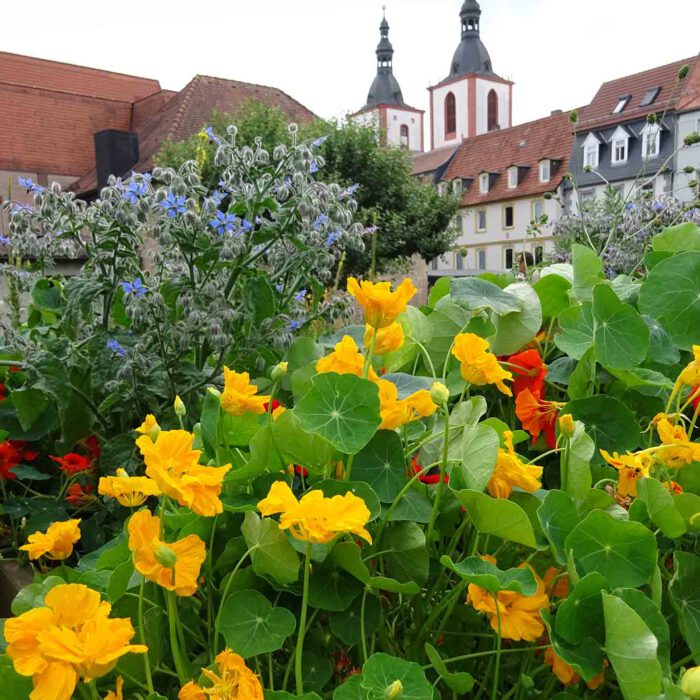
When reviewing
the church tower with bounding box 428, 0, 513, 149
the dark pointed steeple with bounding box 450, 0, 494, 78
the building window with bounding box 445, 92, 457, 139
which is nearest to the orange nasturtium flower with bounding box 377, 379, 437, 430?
the church tower with bounding box 428, 0, 513, 149

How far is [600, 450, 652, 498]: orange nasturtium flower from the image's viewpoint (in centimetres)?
56

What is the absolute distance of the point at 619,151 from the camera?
2166cm

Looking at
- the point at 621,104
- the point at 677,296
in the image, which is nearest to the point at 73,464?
the point at 677,296

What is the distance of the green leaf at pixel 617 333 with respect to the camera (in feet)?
2.44

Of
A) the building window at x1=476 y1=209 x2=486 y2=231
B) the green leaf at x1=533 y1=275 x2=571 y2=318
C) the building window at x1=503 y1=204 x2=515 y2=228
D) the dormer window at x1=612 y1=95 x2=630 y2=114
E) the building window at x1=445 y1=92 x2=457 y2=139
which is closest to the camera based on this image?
the green leaf at x1=533 y1=275 x2=571 y2=318

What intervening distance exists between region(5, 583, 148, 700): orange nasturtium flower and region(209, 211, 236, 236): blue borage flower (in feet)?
2.35

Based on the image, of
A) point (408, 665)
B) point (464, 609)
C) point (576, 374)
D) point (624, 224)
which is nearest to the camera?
point (408, 665)

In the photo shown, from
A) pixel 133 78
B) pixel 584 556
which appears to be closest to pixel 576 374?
pixel 584 556

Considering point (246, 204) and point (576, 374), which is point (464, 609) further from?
point (246, 204)

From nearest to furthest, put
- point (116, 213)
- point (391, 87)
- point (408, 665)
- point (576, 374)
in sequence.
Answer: point (408, 665), point (576, 374), point (116, 213), point (391, 87)

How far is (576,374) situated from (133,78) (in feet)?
81.5

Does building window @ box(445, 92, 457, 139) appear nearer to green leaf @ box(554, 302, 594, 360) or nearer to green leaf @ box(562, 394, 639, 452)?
green leaf @ box(554, 302, 594, 360)

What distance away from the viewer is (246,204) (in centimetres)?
112

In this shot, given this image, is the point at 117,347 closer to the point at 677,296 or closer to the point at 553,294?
the point at 553,294
